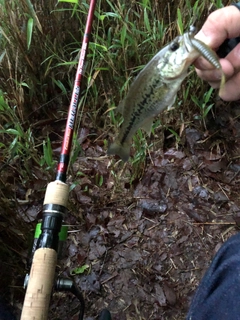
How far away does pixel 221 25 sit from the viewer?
1561mm

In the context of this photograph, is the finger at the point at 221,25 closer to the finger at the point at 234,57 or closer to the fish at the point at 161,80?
the finger at the point at 234,57

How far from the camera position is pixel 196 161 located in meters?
2.59

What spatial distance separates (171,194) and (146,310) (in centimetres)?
76

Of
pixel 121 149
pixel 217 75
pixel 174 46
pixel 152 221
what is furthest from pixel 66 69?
pixel 174 46

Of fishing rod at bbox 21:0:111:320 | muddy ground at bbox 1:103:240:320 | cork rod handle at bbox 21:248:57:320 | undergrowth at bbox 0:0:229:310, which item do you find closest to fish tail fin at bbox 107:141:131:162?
fishing rod at bbox 21:0:111:320

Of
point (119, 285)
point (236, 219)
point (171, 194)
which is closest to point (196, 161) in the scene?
point (171, 194)

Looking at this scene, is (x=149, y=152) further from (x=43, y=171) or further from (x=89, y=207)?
(x=43, y=171)

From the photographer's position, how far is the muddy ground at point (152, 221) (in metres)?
2.22

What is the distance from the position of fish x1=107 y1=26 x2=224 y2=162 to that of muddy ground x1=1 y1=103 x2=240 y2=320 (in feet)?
2.77

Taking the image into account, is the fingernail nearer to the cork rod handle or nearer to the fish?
the fish

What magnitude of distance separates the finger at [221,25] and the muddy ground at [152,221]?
3.63 ft

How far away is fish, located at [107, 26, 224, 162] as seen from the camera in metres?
1.30

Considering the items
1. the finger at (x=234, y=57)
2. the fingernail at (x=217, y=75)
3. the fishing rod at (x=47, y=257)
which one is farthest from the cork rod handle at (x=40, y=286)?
the finger at (x=234, y=57)

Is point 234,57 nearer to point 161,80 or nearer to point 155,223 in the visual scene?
point 161,80
